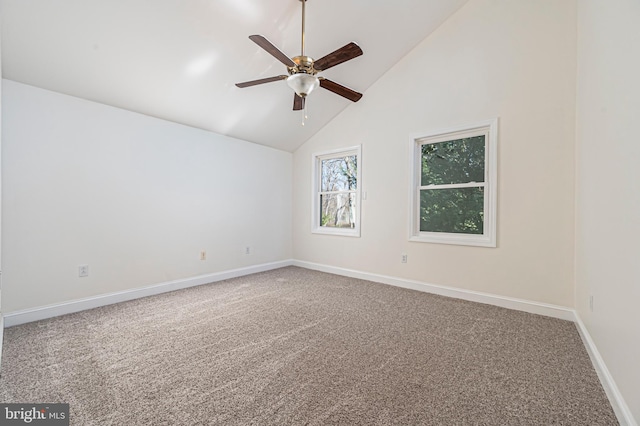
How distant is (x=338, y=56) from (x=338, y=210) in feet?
8.96

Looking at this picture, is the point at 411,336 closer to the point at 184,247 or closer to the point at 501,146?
the point at 501,146

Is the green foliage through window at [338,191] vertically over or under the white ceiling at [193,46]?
under

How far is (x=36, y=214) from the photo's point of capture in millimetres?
2596

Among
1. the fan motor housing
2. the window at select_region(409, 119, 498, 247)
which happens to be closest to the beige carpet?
the window at select_region(409, 119, 498, 247)

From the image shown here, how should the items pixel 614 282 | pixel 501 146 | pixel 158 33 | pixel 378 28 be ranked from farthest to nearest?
1. pixel 378 28
2. pixel 501 146
3. pixel 158 33
4. pixel 614 282

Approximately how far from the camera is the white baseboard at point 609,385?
4.34 ft

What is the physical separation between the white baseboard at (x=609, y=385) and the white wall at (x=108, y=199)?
404 cm

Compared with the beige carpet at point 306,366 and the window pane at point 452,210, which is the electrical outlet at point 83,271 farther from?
the window pane at point 452,210

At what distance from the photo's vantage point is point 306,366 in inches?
72.3

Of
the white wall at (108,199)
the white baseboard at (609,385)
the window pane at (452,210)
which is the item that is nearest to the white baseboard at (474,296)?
the white baseboard at (609,385)

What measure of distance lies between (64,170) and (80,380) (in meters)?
2.10

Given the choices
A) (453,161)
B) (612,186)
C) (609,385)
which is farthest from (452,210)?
(609,385)

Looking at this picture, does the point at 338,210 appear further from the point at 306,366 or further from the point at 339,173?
the point at 306,366

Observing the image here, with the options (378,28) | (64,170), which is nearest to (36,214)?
(64,170)
